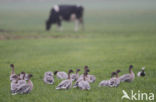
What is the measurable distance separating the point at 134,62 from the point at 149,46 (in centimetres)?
626

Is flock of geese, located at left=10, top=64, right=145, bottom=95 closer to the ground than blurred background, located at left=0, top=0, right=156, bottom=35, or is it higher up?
closer to the ground

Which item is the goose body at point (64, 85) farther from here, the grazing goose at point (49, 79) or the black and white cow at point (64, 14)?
the black and white cow at point (64, 14)

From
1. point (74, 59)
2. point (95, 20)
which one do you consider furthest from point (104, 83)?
point (95, 20)

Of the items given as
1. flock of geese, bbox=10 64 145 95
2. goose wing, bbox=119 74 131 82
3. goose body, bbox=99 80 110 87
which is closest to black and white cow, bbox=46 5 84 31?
flock of geese, bbox=10 64 145 95

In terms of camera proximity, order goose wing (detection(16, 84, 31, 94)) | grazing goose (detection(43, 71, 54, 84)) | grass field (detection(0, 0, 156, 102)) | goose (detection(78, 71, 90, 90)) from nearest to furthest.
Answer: goose wing (detection(16, 84, 31, 94)) → grass field (detection(0, 0, 156, 102)) → goose (detection(78, 71, 90, 90)) → grazing goose (detection(43, 71, 54, 84))

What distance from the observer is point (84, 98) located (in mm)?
10031

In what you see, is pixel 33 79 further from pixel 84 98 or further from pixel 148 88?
pixel 148 88

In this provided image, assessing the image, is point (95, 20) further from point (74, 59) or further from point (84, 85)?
point (84, 85)

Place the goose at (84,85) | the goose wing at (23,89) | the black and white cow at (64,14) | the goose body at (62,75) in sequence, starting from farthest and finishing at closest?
1. the black and white cow at (64,14)
2. the goose body at (62,75)
3. the goose at (84,85)
4. the goose wing at (23,89)

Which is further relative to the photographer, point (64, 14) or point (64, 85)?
point (64, 14)

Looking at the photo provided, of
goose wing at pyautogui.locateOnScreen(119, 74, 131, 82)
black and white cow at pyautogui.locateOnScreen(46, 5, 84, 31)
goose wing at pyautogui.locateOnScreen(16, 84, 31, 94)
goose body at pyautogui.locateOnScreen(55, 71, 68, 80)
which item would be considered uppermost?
black and white cow at pyautogui.locateOnScreen(46, 5, 84, 31)

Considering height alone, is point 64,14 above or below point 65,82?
above

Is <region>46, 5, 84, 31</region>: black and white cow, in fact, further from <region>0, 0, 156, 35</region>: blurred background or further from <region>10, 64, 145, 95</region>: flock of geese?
<region>10, 64, 145, 95</region>: flock of geese

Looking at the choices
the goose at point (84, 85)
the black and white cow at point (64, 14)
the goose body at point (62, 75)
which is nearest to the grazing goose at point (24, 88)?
the goose at point (84, 85)
